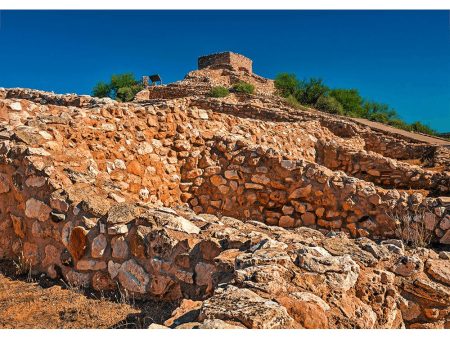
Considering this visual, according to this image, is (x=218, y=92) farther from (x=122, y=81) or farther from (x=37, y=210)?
(x=37, y=210)

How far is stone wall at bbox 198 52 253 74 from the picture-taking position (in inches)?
1169

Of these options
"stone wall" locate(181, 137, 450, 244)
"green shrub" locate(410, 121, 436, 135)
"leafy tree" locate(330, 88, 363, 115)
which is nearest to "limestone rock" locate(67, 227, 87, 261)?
"stone wall" locate(181, 137, 450, 244)

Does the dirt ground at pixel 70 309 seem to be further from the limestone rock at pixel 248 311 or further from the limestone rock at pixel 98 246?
the limestone rock at pixel 248 311

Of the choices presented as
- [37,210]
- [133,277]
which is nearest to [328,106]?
[37,210]

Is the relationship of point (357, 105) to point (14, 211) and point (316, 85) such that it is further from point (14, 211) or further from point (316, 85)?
point (14, 211)

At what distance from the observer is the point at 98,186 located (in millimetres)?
3994

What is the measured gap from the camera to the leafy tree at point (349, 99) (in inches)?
1001

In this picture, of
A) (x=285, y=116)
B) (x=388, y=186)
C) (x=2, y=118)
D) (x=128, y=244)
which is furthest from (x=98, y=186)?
(x=285, y=116)

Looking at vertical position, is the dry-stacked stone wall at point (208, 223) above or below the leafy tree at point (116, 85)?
below

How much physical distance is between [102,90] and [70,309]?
1069 inches

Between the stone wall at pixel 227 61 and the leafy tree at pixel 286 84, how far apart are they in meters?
3.32

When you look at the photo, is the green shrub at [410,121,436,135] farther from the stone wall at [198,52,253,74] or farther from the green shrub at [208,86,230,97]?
the stone wall at [198,52,253,74]

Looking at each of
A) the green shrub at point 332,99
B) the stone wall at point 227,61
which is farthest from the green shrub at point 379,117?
the stone wall at point 227,61

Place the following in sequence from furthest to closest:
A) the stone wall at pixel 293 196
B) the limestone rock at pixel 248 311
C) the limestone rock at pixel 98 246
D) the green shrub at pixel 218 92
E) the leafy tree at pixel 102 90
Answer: the leafy tree at pixel 102 90 → the green shrub at pixel 218 92 → the stone wall at pixel 293 196 → the limestone rock at pixel 98 246 → the limestone rock at pixel 248 311
